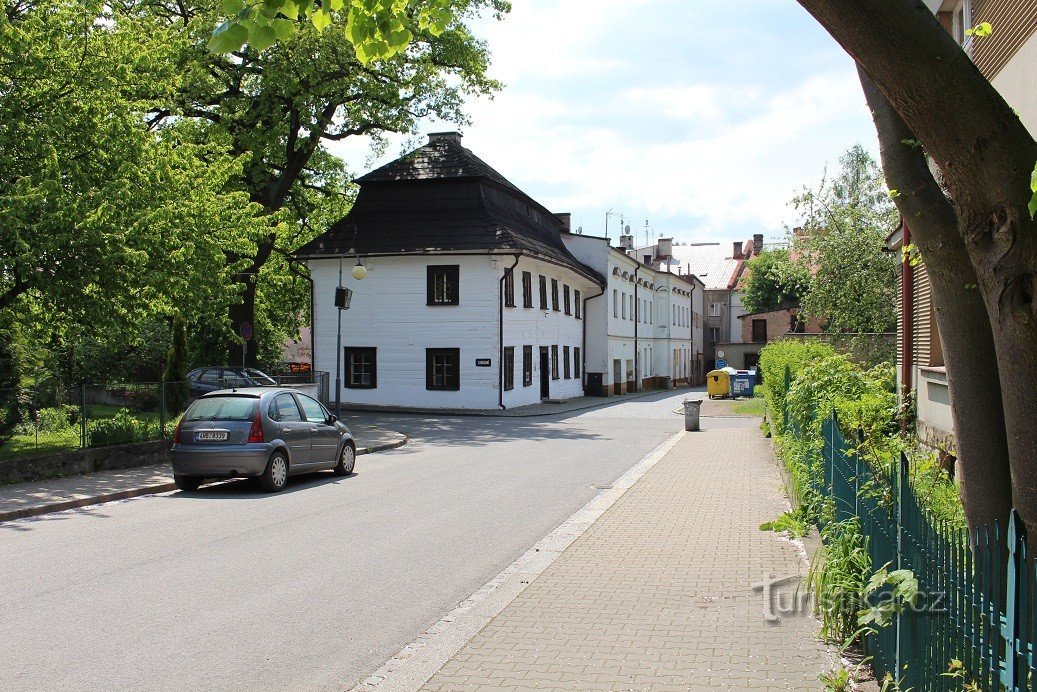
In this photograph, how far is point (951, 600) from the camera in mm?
3801

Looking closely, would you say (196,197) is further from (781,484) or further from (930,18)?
(930,18)

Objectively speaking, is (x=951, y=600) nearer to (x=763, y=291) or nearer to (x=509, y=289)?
(x=509, y=289)

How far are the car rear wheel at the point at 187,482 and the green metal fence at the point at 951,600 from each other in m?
11.2

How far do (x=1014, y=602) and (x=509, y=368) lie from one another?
107 ft

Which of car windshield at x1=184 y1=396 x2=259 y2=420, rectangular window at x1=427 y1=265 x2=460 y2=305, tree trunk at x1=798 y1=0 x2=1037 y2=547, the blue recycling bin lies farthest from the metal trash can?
tree trunk at x1=798 y1=0 x2=1037 y2=547

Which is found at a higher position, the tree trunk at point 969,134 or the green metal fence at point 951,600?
the tree trunk at point 969,134

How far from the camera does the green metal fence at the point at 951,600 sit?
3115mm

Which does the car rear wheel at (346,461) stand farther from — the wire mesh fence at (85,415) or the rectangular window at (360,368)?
the rectangular window at (360,368)

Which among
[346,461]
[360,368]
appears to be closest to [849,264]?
[360,368]

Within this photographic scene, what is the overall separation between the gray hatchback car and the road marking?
5.03m

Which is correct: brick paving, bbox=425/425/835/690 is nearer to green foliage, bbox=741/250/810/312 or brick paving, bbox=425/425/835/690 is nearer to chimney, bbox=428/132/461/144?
chimney, bbox=428/132/461/144

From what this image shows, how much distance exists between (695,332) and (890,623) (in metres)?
80.2

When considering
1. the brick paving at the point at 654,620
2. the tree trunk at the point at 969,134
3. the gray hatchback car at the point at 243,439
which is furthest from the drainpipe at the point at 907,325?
the tree trunk at the point at 969,134

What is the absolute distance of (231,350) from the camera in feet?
117
